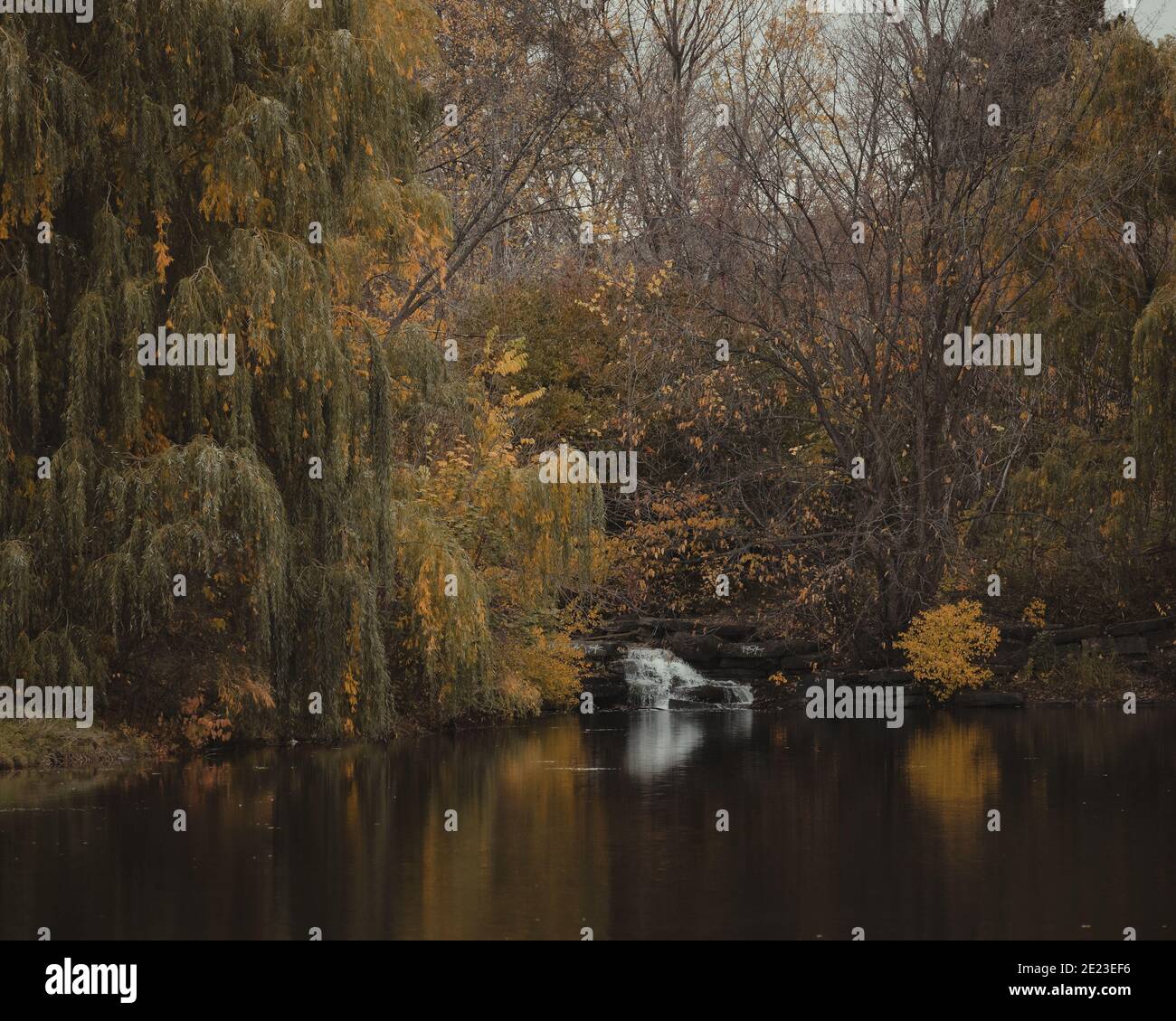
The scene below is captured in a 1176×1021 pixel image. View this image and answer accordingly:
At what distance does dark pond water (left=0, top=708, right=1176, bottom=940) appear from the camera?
10938 millimetres

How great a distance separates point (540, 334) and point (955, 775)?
17637 millimetres

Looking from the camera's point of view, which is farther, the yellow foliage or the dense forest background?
the yellow foliage

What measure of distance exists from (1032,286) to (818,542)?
5.84 m

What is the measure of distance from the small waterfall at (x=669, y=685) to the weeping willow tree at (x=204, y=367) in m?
8.93

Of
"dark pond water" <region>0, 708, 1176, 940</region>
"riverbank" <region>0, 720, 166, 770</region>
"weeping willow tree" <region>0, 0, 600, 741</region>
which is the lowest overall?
"dark pond water" <region>0, 708, 1176, 940</region>

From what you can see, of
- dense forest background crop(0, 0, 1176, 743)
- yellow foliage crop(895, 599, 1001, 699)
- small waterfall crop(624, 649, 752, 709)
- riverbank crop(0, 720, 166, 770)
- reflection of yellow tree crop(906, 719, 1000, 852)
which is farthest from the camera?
small waterfall crop(624, 649, 752, 709)

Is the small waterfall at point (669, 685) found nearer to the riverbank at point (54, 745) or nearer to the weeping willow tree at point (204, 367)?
the weeping willow tree at point (204, 367)

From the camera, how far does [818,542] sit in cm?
2998

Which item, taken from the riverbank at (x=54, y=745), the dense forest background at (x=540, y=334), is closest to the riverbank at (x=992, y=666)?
the dense forest background at (x=540, y=334)

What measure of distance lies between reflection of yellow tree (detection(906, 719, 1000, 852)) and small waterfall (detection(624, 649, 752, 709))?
5.02 metres

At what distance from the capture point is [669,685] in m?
29.4

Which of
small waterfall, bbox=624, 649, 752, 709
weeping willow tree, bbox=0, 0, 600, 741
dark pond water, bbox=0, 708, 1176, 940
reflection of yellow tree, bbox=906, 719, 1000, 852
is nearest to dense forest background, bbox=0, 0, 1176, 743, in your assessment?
weeping willow tree, bbox=0, 0, 600, 741

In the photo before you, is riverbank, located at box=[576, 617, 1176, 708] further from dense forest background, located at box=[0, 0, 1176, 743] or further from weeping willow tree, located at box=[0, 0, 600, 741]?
weeping willow tree, located at box=[0, 0, 600, 741]
